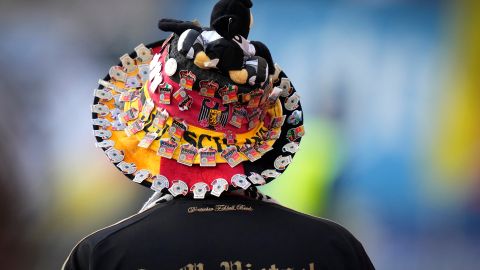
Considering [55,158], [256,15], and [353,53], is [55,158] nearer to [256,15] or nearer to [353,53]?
[256,15]

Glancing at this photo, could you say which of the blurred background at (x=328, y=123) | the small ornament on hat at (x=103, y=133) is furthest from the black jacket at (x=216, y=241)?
the blurred background at (x=328, y=123)

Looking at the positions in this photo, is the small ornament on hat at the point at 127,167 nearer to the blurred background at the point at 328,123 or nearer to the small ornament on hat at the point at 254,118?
the small ornament on hat at the point at 254,118

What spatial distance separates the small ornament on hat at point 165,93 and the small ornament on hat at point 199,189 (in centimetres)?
16

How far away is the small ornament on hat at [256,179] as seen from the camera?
3.62ft

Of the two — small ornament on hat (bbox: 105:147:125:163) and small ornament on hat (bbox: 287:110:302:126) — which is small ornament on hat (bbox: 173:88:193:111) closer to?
small ornament on hat (bbox: 105:147:125:163)

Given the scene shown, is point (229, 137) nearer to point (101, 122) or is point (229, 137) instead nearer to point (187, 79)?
point (187, 79)

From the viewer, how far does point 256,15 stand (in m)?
2.30

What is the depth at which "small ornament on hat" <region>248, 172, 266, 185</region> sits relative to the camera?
1104 millimetres

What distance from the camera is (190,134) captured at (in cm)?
111

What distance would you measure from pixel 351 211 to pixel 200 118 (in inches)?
51.1

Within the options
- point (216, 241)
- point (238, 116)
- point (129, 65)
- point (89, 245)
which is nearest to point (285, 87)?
point (238, 116)

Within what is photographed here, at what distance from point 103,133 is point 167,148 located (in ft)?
0.56

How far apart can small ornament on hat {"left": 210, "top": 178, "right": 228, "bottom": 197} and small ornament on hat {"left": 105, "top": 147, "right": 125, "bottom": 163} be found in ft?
0.62

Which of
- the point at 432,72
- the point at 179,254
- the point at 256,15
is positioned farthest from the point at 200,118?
the point at 432,72
